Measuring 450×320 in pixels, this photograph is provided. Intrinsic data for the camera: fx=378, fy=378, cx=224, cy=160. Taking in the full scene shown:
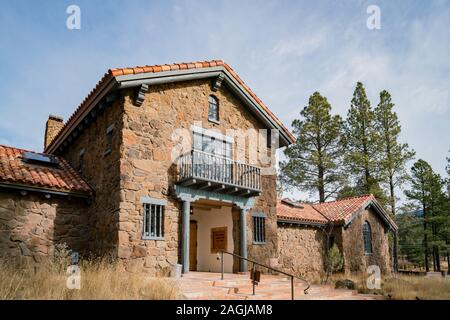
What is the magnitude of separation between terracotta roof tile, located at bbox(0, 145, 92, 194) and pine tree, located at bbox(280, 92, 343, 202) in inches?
763

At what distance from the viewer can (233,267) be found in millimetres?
14258

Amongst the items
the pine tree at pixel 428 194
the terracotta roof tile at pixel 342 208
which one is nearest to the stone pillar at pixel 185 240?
the terracotta roof tile at pixel 342 208

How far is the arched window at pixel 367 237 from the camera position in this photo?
71.7ft

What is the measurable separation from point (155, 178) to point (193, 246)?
16.8 ft

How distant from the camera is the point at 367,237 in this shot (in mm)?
22188

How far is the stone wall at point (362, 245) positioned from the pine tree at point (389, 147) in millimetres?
5872

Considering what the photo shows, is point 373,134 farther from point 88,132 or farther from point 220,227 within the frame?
point 88,132

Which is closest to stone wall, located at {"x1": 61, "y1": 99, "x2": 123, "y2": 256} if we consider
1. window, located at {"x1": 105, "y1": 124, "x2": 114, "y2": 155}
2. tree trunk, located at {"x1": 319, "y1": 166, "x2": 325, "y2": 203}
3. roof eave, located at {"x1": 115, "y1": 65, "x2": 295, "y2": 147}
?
window, located at {"x1": 105, "y1": 124, "x2": 114, "y2": 155}

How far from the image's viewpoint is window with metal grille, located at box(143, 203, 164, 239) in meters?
11.7

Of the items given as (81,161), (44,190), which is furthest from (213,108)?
(44,190)

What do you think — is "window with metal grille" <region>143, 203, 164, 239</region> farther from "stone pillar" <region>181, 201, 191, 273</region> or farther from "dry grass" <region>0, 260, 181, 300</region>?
"dry grass" <region>0, 260, 181, 300</region>

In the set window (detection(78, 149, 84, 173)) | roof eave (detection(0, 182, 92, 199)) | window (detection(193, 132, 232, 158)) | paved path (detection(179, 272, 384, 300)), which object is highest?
window (detection(193, 132, 232, 158))

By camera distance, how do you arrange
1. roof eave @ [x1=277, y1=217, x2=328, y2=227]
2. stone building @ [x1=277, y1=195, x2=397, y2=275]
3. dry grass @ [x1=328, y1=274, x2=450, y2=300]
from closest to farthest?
dry grass @ [x1=328, y1=274, x2=450, y2=300] → roof eave @ [x1=277, y1=217, x2=328, y2=227] → stone building @ [x1=277, y1=195, x2=397, y2=275]

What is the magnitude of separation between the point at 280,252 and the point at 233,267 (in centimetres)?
430
